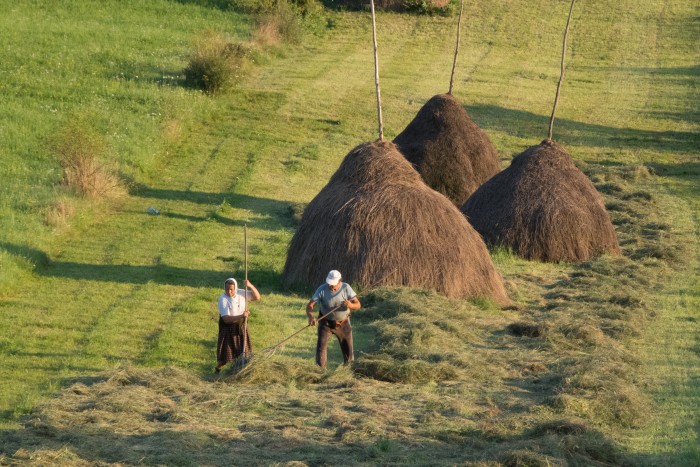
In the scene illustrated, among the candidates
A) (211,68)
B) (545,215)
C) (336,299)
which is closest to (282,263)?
(545,215)

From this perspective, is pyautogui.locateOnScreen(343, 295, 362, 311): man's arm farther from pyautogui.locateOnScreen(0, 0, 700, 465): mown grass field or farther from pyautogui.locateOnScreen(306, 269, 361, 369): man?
pyautogui.locateOnScreen(0, 0, 700, 465): mown grass field

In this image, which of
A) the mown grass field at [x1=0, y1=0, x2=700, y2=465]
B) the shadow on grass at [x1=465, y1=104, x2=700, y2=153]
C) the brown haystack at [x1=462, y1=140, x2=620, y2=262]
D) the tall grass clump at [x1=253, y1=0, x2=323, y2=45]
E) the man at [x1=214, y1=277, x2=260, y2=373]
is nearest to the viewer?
the mown grass field at [x1=0, y1=0, x2=700, y2=465]

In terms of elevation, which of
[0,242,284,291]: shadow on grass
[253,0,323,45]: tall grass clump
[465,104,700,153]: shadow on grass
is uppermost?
[253,0,323,45]: tall grass clump

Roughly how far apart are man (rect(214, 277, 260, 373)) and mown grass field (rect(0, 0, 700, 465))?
0.38 meters

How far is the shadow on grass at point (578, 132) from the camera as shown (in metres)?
36.7

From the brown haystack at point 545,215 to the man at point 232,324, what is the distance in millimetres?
8788

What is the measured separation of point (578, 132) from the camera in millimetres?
37719

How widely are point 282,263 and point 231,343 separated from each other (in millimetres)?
6567

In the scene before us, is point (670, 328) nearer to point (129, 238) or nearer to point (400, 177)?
point (400, 177)

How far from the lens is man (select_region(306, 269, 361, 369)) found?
612 inches

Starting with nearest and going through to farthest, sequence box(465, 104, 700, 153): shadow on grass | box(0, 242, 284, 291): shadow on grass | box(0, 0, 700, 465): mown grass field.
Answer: box(0, 0, 700, 465): mown grass field → box(0, 242, 284, 291): shadow on grass → box(465, 104, 700, 153): shadow on grass

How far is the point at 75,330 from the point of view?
17562 mm

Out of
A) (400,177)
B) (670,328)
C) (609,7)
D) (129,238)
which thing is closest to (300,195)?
(129,238)

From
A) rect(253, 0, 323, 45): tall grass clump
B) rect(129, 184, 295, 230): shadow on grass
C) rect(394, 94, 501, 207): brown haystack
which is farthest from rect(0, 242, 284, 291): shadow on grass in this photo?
rect(253, 0, 323, 45): tall grass clump
